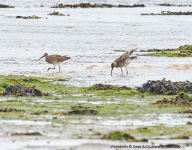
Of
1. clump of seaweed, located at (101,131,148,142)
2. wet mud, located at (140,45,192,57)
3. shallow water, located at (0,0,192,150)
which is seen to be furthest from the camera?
wet mud, located at (140,45,192,57)

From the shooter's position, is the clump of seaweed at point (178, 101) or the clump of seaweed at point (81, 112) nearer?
the clump of seaweed at point (81, 112)

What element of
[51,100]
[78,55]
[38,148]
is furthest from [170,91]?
[78,55]

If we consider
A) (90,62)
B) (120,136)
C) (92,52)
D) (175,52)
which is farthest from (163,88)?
(92,52)

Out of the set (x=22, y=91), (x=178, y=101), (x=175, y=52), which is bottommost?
(x=175, y=52)

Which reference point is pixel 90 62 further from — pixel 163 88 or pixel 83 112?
pixel 83 112

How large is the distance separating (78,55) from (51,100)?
11.4 m

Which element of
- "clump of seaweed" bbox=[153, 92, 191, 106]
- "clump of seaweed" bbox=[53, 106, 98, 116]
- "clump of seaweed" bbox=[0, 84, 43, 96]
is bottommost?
"clump of seaweed" bbox=[0, 84, 43, 96]

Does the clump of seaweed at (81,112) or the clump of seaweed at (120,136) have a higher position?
the clump of seaweed at (120,136)

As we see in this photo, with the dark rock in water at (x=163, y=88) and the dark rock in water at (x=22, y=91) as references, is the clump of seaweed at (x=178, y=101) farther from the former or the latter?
the dark rock in water at (x=22, y=91)

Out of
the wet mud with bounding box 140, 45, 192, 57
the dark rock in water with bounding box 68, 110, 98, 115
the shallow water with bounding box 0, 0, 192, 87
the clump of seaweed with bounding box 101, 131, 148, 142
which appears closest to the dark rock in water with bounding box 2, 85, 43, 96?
the dark rock in water with bounding box 68, 110, 98, 115

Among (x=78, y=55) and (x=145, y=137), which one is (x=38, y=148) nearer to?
(x=145, y=137)

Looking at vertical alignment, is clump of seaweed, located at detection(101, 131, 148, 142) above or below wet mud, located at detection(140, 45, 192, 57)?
above

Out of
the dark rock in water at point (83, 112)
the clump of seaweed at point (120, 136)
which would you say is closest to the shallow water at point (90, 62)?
the clump of seaweed at point (120, 136)

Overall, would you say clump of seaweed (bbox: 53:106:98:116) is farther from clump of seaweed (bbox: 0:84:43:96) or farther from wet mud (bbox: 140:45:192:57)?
wet mud (bbox: 140:45:192:57)
